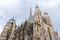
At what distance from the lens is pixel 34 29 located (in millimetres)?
45812

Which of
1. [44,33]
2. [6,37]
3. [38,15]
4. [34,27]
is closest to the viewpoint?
[34,27]

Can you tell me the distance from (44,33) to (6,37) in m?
17.6

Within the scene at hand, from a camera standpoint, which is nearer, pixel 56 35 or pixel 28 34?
pixel 28 34

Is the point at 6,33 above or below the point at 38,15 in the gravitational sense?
below

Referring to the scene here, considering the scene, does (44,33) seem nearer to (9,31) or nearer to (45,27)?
(45,27)

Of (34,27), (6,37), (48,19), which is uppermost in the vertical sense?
(48,19)

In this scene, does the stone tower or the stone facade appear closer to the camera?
the stone facade

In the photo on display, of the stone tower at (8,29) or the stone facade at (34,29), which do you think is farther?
the stone tower at (8,29)

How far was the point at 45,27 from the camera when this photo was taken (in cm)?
5562

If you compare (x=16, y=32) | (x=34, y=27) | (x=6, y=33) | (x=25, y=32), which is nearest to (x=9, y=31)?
(x=6, y=33)

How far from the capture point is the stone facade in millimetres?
46969

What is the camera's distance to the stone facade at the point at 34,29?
4697 centimetres

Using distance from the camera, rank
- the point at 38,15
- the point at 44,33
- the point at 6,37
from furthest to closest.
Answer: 1. the point at 6,37
2. the point at 38,15
3. the point at 44,33

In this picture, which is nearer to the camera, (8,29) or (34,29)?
(34,29)
